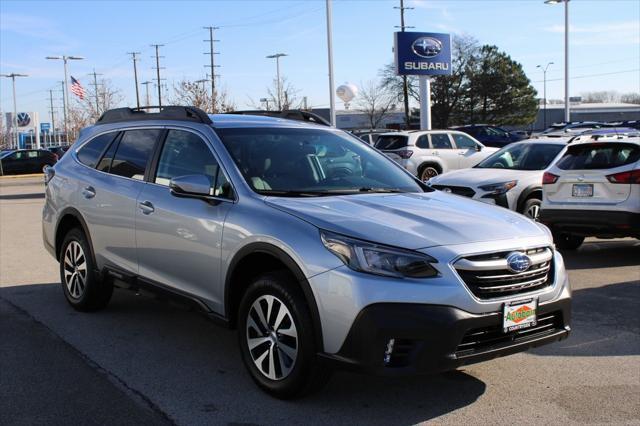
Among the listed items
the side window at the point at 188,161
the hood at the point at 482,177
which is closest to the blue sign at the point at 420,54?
the hood at the point at 482,177

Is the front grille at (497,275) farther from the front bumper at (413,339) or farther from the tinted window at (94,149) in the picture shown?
the tinted window at (94,149)

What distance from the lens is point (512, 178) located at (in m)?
10.8

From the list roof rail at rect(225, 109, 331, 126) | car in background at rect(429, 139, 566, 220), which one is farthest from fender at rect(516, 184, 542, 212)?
roof rail at rect(225, 109, 331, 126)

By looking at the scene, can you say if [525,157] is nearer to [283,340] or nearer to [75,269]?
[75,269]

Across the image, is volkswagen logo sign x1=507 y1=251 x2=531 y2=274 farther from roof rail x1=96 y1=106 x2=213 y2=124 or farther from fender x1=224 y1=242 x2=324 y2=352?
roof rail x1=96 y1=106 x2=213 y2=124

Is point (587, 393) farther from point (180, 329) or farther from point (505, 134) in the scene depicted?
point (505, 134)

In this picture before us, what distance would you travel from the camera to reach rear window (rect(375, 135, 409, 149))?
19.7 meters

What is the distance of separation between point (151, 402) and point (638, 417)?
2.88m

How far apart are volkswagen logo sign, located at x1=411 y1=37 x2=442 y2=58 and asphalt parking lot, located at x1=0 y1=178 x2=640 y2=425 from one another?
993 inches

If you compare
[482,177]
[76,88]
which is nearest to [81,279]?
[482,177]

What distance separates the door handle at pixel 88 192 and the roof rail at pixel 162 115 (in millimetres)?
683

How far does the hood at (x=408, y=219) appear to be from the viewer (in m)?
3.89

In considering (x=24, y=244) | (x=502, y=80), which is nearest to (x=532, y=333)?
(x=24, y=244)

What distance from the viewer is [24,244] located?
36.8ft
